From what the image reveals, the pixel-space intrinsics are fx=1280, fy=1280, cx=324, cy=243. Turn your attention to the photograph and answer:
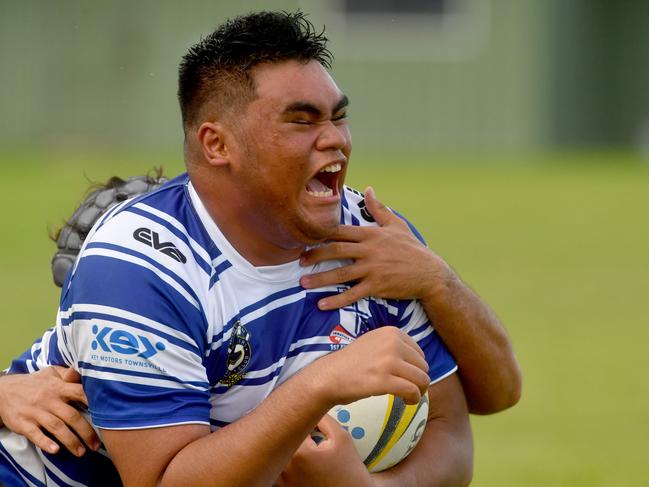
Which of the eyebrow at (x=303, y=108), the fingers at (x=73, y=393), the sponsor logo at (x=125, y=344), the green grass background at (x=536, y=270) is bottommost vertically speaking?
the green grass background at (x=536, y=270)

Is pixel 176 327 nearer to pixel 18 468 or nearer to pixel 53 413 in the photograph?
pixel 53 413

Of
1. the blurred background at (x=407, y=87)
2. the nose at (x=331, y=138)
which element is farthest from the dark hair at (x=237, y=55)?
the blurred background at (x=407, y=87)

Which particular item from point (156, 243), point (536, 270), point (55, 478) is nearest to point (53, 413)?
point (55, 478)

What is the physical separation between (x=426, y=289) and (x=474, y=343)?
410 mm

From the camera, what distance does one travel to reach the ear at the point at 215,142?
17.6 feet

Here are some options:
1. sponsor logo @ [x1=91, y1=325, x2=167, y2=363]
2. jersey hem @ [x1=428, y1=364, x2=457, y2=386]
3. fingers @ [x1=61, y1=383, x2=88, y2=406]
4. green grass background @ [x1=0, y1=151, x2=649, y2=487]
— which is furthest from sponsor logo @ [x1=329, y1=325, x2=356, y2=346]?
green grass background @ [x1=0, y1=151, x2=649, y2=487]

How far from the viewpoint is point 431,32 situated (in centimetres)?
4275

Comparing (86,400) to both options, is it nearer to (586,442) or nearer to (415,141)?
(586,442)

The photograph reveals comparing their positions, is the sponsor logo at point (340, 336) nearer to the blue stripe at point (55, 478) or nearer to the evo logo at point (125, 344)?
the evo logo at point (125, 344)

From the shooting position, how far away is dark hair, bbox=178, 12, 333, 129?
5312mm

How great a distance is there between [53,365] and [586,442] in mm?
6373

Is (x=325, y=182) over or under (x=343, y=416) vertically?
over

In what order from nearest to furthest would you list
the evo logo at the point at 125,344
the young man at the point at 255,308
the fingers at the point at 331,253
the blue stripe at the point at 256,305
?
the young man at the point at 255,308
the evo logo at the point at 125,344
the blue stripe at the point at 256,305
the fingers at the point at 331,253

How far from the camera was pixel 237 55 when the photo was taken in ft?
17.6
